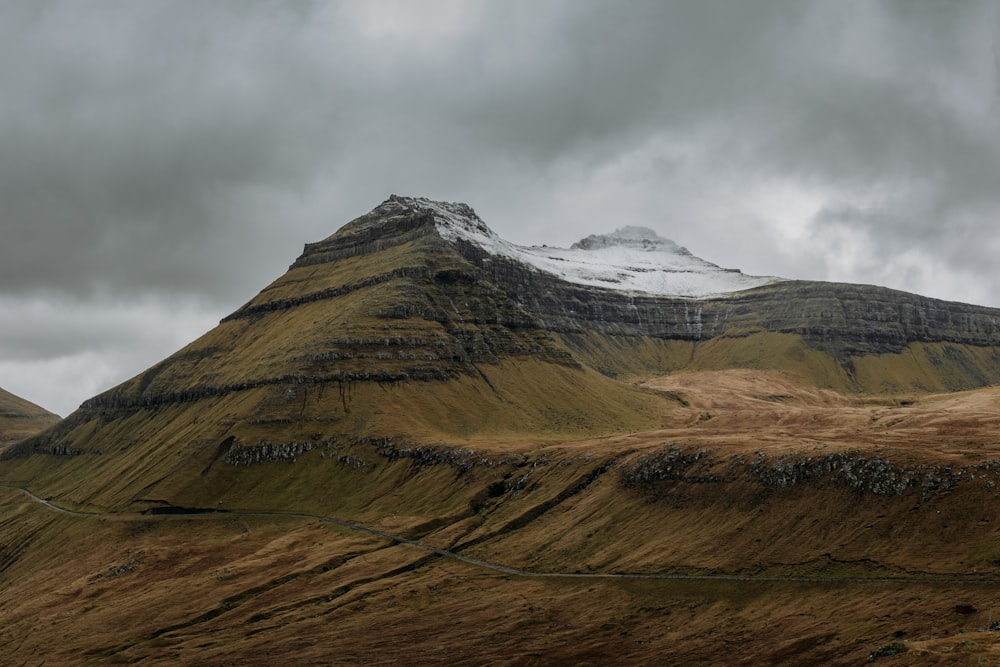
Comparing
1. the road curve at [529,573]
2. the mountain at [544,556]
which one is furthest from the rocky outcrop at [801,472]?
the road curve at [529,573]

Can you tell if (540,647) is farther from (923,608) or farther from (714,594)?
(923,608)

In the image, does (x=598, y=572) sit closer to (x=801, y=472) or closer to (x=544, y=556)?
(x=544, y=556)

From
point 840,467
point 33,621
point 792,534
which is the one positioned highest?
point 840,467

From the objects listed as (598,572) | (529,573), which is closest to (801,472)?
(598,572)

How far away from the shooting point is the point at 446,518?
142 metres

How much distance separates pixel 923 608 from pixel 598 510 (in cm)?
5659

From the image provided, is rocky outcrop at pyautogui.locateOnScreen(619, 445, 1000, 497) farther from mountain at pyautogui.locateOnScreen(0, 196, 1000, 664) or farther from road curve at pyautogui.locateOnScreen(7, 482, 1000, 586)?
road curve at pyautogui.locateOnScreen(7, 482, 1000, 586)

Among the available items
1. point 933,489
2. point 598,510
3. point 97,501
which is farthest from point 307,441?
point 933,489

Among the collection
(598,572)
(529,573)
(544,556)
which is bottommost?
(529,573)

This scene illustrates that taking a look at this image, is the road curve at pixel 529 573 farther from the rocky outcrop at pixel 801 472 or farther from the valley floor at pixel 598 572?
the rocky outcrop at pixel 801 472

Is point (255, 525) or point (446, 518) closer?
point (446, 518)

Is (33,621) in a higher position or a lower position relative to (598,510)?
lower

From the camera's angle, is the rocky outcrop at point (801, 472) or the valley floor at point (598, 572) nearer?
the valley floor at point (598, 572)

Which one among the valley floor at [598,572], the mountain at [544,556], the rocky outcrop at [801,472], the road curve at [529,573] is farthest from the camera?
the rocky outcrop at [801,472]
